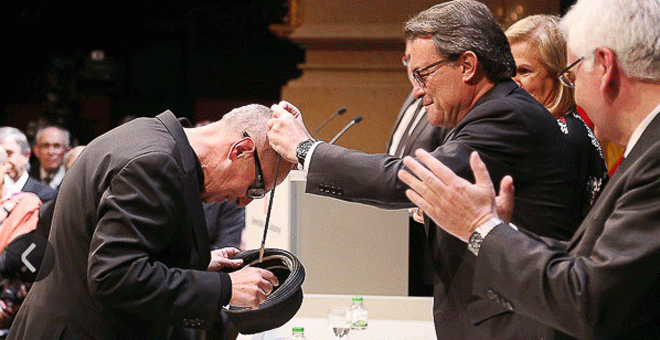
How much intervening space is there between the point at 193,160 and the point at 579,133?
996mm

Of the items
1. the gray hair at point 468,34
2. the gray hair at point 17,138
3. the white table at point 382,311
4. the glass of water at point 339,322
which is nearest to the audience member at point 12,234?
the gray hair at point 17,138

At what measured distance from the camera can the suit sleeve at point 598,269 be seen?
130 centimetres

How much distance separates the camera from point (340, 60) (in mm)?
5367

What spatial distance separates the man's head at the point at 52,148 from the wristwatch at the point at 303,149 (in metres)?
5.66

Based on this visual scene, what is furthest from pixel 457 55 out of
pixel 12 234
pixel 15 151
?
pixel 15 151

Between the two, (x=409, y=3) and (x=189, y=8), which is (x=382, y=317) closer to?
(x=409, y=3)

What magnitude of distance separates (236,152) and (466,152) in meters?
0.61

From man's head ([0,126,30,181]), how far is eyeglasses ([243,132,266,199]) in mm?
3762

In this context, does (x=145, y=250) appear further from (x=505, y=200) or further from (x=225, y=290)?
(x=505, y=200)

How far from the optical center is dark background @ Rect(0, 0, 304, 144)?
10.5 metres

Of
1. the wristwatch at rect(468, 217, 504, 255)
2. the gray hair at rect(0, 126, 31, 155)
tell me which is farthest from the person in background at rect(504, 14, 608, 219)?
the gray hair at rect(0, 126, 31, 155)

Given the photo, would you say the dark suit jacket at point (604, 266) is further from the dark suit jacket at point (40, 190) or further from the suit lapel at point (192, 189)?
the dark suit jacket at point (40, 190)

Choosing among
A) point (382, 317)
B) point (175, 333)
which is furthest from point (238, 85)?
point (175, 333)

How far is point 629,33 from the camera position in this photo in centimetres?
142
